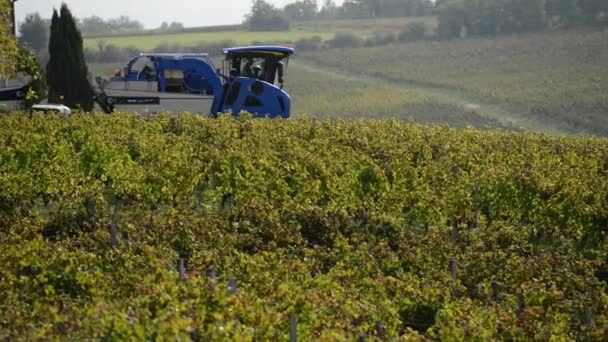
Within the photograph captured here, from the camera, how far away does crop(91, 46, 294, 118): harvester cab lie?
3052 cm

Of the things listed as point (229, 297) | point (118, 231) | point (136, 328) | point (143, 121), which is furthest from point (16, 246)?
point (143, 121)

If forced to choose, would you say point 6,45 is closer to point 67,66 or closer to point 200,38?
point 67,66

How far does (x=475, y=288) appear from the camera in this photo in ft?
48.3

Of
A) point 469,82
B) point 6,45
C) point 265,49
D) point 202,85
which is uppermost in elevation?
point 6,45

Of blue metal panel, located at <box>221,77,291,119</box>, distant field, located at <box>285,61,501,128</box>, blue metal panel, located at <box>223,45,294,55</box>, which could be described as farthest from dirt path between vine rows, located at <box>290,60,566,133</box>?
blue metal panel, located at <box>221,77,291,119</box>

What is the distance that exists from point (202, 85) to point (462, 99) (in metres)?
29.9

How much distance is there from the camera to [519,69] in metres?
66.6

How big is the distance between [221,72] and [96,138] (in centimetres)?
1184

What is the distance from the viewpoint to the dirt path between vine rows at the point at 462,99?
167ft

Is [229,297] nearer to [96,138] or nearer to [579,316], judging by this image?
[579,316]

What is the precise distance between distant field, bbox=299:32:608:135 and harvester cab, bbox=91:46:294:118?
2160cm

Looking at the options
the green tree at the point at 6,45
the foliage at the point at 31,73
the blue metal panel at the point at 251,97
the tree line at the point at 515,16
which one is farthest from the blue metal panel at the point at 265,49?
the tree line at the point at 515,16

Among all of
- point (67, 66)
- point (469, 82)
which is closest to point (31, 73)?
point (67, 66)

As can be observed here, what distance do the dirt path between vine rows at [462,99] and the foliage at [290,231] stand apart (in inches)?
1004
